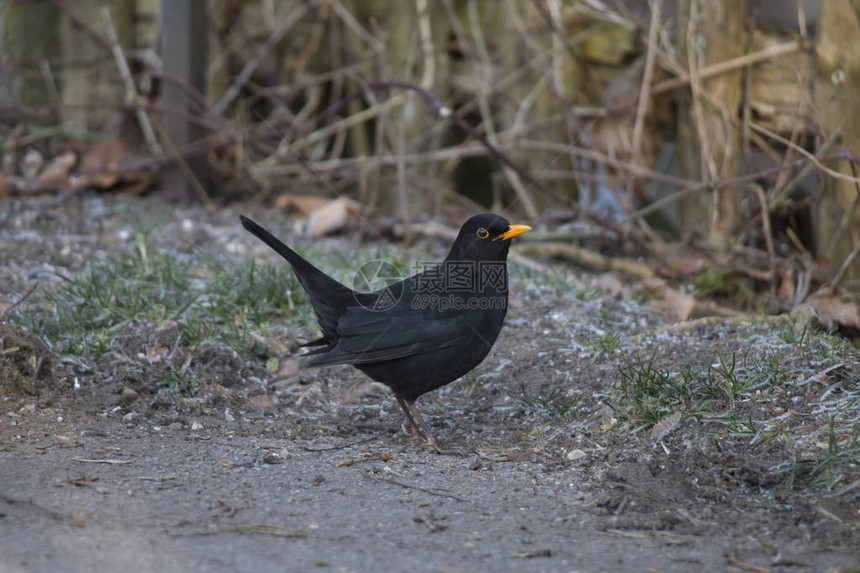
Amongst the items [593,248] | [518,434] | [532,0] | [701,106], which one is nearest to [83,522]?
[518,434]

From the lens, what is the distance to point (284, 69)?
328 inches

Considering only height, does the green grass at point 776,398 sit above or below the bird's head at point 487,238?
below

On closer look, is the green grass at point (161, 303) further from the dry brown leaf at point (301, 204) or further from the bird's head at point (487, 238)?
the dry brown leaf at point (301, 204)

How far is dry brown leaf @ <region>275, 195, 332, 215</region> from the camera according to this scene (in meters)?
7.19

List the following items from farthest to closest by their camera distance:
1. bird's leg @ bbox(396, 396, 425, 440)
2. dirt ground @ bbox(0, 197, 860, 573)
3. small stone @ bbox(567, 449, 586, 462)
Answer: bird's leg @ bbox(396, 396, 425, 440)
small stone @ bbox(567, 449, 586, 462)
dirt ground @ bbox(0, 197, 860, 573)

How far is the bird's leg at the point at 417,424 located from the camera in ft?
12.4

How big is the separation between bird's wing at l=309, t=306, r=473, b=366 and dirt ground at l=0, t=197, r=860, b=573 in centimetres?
38

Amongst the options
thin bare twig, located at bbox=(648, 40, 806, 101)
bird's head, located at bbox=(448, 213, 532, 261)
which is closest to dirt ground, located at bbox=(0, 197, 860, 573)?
bird's head, located at bbox=(448, 213, 532, 261)

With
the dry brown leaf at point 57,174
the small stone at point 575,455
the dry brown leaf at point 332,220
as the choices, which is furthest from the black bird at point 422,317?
the dry brown leaf at point 57,174

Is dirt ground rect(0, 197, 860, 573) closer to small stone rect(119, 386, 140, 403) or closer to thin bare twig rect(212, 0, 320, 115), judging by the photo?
small stone rect(119, 386, 140, 403)

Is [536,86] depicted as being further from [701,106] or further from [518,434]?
[518,434]

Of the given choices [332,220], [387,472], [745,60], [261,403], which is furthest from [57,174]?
[745,60]

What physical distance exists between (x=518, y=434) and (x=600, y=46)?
4.27m

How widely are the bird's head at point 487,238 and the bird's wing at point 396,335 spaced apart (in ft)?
1.09
